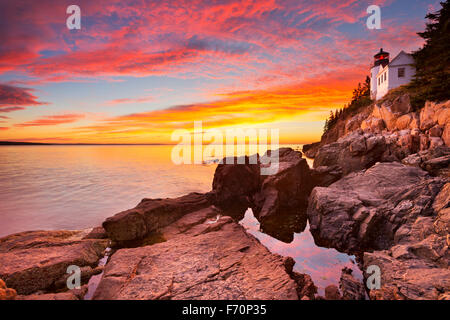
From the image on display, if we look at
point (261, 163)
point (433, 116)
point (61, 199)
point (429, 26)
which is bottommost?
point (61, 199)

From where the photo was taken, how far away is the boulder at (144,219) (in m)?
11.2

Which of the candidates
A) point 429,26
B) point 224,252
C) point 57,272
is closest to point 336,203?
point 224,252

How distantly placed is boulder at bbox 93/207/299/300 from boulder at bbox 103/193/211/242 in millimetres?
2956

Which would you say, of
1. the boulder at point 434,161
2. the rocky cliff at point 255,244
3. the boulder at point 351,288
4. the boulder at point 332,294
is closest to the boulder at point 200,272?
the rocky cliff at point 255,244

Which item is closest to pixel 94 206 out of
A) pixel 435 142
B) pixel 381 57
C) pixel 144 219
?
pixel 144 219

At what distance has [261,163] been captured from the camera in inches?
920

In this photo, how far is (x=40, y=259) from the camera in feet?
26.2

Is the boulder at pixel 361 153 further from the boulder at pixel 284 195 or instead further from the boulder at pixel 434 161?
the boulder at pixel 284 195

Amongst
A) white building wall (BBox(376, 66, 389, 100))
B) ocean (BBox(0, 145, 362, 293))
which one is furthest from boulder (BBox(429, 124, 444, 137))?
white building wall (BBox(376, 66, 389, 100))

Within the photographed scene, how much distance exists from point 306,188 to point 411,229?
10.5 metres

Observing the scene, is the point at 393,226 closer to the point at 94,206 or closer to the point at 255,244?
the point at 255,244

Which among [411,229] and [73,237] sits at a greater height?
[411,229]
